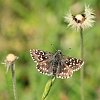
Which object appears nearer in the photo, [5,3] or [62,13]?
[62,13]

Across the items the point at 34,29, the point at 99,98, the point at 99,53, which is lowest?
the point at 99,98

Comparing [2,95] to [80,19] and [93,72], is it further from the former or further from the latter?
[80,19]

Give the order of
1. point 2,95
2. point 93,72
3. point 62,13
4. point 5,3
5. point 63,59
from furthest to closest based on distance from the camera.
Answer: point 5,3 → point 62,13 → point 93,72 → point 2,95 → point 63,59

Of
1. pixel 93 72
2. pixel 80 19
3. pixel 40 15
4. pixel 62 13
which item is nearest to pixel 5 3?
pixel 40 15

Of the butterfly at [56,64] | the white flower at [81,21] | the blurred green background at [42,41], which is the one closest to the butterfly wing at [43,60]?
the butterfly at [56,64]

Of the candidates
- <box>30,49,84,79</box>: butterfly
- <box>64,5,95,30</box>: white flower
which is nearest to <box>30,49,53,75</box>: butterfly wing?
<box>30,49,84,79</box>: butterfly

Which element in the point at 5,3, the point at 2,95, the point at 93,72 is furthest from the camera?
the point at 5,3

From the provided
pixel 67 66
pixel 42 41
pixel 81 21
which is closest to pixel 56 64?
pixel 67 66
